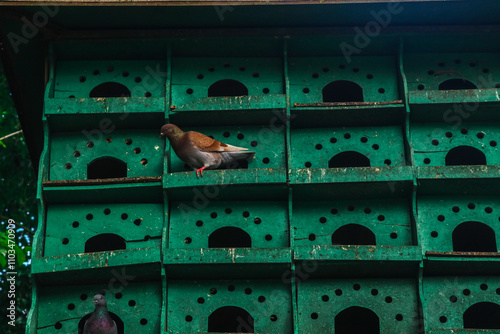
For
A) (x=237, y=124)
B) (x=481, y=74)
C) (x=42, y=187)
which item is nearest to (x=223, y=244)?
(x=237, y=124)

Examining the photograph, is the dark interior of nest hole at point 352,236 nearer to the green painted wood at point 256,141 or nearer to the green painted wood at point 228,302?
the green painted wood at point 256,141

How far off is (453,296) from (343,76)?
238 centimetres

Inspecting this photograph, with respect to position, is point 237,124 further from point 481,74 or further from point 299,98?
point 481,74

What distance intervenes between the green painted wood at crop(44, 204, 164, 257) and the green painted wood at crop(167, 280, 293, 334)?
0.52 meters

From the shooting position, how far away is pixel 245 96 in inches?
379

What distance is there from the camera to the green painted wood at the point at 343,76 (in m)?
9.98

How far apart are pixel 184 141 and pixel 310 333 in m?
2.03

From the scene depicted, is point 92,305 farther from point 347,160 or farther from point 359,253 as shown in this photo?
point 347,160

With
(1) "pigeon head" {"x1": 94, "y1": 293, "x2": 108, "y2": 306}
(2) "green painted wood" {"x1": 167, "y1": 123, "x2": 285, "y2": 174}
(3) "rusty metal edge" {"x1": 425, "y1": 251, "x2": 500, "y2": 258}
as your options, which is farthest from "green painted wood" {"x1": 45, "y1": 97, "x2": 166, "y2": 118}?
(3) "rusty metal edge" {"x1": 425, "y1": 251, "x2": 500, "y2": 258}

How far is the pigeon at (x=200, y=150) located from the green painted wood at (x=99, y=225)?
53cm

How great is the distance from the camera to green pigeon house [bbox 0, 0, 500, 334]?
9.07m

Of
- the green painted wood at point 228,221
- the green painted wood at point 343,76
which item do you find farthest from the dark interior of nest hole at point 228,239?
the green painted wood at point 343,76

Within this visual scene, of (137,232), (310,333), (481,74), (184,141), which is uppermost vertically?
(481,74)

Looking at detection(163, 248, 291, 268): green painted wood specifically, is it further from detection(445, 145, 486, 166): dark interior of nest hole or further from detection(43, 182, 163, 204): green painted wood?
detection(445, 145, 486, 166): dark interior of nest hole
